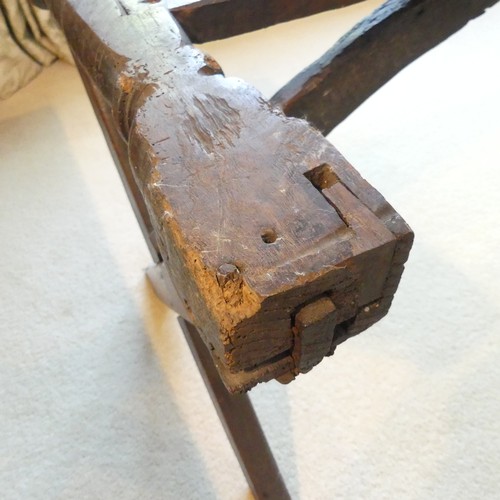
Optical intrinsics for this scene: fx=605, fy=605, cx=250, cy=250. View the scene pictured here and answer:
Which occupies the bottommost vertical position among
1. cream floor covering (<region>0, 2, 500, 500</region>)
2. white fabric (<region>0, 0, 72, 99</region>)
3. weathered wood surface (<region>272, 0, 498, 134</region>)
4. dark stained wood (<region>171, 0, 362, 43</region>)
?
cream floor covering (<region>0, 2, 500, 500</region>)

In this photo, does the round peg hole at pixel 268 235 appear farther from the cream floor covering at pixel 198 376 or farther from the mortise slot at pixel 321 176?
the cream floor covering at pixel 198 376

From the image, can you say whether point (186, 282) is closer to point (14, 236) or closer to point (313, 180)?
point (313, 180)

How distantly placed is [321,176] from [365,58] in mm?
275

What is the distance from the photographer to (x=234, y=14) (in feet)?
2.73

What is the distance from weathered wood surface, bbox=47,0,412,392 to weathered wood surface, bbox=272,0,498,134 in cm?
11

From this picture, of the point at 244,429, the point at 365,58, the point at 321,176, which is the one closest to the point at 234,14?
the point at 365,58

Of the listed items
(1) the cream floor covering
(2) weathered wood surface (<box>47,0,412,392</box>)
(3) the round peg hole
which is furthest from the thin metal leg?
(3) the round peg hole

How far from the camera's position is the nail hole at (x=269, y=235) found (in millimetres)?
494

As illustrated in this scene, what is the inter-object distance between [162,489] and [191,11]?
2.73ft

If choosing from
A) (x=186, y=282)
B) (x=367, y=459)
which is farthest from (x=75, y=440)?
(x=186, y=282)

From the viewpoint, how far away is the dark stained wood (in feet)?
2.64

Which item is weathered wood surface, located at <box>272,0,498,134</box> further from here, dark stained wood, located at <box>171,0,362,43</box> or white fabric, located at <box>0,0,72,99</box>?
white fabric, located at <box>0,0,72,99</box>

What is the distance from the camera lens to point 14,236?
1.56 m

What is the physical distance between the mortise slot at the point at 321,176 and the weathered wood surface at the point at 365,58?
19 centimetres
